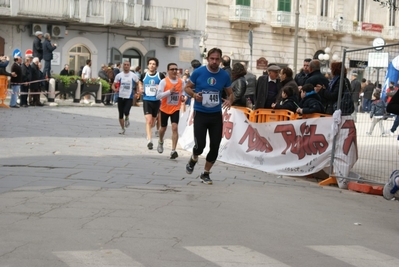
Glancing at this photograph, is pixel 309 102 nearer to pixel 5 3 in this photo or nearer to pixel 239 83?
pixel 239 83

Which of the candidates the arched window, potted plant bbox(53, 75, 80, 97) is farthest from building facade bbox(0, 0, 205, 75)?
potted plant bbox(53, 75, 80, 97)

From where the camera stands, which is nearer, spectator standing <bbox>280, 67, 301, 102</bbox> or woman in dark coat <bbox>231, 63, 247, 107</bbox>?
spectator standing <bbox>280, 67, 301, 102</bbox>

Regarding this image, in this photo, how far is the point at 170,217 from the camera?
844cm

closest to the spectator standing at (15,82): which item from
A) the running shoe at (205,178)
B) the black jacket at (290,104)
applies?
the black jacket at (290,104)

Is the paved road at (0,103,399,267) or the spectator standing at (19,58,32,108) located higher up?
the spectator standing at (19,58,32,108)

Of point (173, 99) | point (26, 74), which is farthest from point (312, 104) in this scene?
point (26, 74)

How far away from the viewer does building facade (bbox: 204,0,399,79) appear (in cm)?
4781

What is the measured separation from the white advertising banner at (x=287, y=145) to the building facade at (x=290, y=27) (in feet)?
98.8

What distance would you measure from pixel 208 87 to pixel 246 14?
3710cm

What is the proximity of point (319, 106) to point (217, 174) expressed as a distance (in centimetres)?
202

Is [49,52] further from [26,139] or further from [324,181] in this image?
[324,181]

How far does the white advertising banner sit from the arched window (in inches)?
1099

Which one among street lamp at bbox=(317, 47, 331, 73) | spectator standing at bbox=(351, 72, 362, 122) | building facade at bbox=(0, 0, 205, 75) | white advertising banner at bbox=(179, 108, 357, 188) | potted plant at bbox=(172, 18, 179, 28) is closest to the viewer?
white advertising banner at bbox=(179, 108, 357, 188)

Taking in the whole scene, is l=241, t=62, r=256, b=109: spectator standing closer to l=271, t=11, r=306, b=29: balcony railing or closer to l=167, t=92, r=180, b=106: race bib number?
l=167, t=92, r=180, b=106: race bib number
